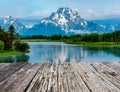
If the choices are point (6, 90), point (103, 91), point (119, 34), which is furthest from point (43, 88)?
point (119, 34)

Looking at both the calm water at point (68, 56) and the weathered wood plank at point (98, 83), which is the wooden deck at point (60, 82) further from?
the calm water at point (68, 56)

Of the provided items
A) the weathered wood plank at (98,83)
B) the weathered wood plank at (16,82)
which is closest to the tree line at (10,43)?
the weathered wood plank at (16,82)

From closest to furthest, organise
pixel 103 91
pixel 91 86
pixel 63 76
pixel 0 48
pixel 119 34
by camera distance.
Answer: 1. pixel 103 91
2. pixel 91 86
3. pixel 63 76
4. pixel 0 48
5. pixel 119 34

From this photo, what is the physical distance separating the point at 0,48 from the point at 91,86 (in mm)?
83365

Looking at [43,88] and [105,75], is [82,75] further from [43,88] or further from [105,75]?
[43,88]

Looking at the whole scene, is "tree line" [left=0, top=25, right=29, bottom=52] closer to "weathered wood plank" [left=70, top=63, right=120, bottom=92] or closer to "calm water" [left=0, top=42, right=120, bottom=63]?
"calm water" [left=0, top=42, right=120, bottom=63]

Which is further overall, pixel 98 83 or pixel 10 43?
pixel 10 43

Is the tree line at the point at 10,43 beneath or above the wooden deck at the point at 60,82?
beneath

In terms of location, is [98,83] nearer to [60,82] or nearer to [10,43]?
[60,82]

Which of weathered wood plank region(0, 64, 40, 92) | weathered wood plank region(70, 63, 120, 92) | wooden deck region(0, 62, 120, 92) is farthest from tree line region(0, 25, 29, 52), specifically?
weathered wood plank region(70, 63, 120, 92)

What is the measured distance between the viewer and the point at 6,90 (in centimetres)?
401

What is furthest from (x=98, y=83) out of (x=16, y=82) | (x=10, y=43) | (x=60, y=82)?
(x=10, y=43)

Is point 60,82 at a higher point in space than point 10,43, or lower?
higher

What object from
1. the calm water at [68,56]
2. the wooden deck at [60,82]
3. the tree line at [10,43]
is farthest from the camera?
the tree line at [10,43]
